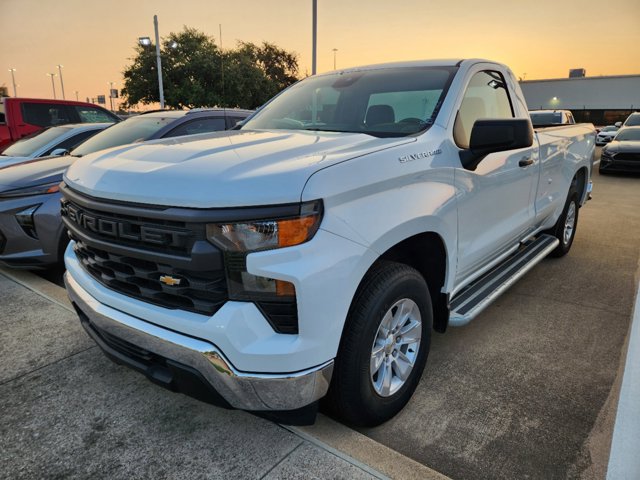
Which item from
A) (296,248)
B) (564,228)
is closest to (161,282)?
(296,248)

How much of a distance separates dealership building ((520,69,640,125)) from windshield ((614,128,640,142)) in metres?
41.8

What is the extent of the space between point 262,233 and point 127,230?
2.14ft

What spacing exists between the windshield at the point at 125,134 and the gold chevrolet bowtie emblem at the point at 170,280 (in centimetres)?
362

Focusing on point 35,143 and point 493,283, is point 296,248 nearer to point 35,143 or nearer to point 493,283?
point 493,283

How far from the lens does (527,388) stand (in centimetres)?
279

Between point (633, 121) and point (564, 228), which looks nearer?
point (564, 228)

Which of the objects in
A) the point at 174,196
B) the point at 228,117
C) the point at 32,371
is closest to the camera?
the point at 174,196

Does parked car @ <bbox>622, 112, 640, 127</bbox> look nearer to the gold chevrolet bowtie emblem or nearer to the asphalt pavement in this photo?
the asphalt pavement

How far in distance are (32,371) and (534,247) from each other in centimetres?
416

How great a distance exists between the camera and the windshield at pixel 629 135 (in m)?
13.7

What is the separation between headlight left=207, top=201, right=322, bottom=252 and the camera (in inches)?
69.4

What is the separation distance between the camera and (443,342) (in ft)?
11.1

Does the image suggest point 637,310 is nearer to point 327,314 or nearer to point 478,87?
point 478,87

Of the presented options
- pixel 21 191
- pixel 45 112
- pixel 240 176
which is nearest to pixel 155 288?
pixel 240 176
